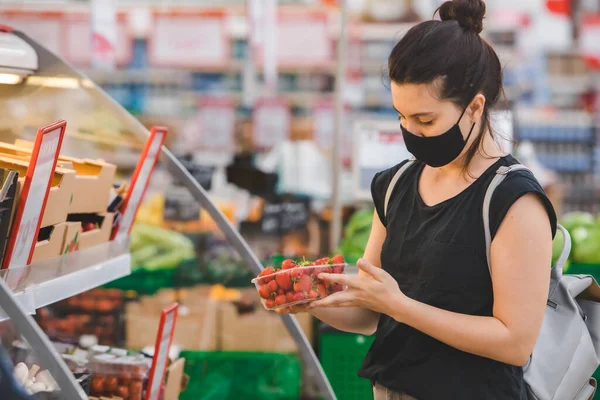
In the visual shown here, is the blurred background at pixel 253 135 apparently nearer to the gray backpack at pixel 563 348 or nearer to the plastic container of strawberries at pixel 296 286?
the gray backpack at pixel 563 348

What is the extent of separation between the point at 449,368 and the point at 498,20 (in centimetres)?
940

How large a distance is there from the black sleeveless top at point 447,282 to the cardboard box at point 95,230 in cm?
79

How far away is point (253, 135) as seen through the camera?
7.14 metres

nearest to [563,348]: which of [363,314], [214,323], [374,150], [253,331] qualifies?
[363,314]

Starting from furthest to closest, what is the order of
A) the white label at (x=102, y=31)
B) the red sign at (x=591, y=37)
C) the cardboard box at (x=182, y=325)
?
the red sign at (x=591, y=37)
the white label at (x=102, y=31)
the cardboard box at (x=182, y=325)

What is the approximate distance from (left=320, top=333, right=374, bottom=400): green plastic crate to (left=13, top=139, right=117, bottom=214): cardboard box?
5.57 feet

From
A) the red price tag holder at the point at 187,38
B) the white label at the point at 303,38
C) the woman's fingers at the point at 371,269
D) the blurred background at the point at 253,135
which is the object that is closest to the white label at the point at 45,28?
the blurred background at the point at 253,135

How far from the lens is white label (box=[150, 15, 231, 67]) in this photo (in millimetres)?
7508

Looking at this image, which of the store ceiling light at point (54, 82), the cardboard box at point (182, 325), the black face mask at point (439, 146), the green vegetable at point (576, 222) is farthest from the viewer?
the green vegetable at point (576, 222)

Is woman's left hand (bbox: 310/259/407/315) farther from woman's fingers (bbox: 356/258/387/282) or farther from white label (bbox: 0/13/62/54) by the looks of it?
white label (bbox: 0/13/62/54)

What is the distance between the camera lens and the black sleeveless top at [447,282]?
1678 mm

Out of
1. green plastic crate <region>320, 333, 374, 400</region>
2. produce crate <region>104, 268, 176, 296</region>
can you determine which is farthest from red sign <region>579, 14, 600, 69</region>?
produce crate <region>104, 268, 176, 296</region>

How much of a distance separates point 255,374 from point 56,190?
182cm

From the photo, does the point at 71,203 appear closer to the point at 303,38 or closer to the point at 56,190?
the point at 56,190
